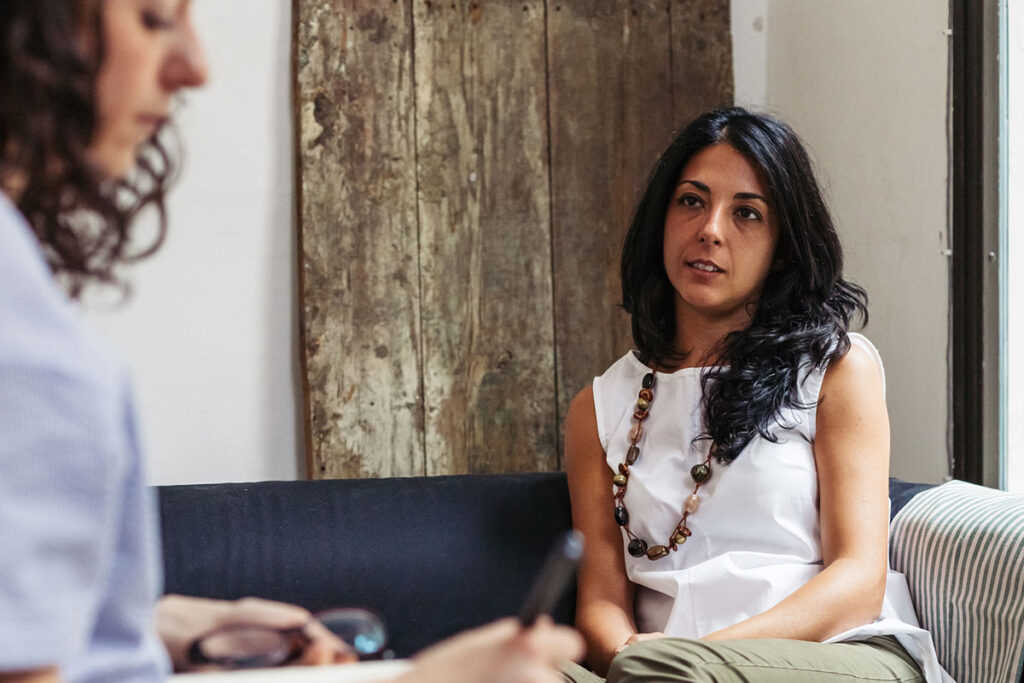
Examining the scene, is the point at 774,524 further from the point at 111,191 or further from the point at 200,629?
the point at 111,191

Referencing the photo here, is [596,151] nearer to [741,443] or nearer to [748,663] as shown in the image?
[741,443]

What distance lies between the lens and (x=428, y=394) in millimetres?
2436

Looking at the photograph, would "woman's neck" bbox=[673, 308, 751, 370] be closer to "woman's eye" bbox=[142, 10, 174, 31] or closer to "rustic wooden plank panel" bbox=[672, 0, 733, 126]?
"rustic wooden plank panel" bbox=[672, 0, 733, 126]

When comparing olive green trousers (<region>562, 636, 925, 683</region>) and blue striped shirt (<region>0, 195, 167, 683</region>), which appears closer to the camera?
blue striped shirt (<region>0, 195, 167, 683</region>)

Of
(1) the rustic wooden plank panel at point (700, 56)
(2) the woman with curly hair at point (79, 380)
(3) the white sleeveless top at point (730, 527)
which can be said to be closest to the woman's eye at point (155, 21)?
(2) the woman with curly hair at point (79, 380)

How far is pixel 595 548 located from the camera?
182 cm

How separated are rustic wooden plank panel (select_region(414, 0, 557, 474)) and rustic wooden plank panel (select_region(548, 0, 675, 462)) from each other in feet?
0.11

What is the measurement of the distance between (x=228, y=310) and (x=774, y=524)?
125 centimetres

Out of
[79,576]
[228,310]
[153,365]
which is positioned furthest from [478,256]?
[79,576]

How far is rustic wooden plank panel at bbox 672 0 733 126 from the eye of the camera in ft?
8.37

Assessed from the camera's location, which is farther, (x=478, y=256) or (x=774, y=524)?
(x=478, y=256)

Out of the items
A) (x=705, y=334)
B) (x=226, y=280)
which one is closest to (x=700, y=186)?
(x=705, y=334)

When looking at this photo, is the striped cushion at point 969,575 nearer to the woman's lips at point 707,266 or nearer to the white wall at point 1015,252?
the white wall at point 1015,252

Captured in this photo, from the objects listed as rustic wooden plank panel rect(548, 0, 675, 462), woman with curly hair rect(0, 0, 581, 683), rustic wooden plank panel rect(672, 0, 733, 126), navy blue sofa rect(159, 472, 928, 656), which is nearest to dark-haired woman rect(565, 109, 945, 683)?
navy blue sofa rect(159, 472, 928, 656)
